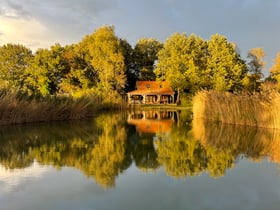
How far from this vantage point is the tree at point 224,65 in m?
46.0

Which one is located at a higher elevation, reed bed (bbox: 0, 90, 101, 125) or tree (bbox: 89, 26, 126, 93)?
tree (bbox: 89, 26, 126, 93)

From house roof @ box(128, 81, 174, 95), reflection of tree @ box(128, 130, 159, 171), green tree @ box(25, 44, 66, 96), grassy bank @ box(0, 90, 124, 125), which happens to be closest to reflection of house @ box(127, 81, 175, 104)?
house roof @ box(128, 81, 174, 95)

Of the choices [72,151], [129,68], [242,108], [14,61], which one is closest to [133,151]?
[72,151]

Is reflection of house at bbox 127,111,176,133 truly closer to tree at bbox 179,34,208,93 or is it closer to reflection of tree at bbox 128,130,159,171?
reflection of tree at bbox 128,130,159,171

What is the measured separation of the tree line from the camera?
45625mm

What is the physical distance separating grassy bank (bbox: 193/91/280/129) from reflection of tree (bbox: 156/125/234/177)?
491 centimetres

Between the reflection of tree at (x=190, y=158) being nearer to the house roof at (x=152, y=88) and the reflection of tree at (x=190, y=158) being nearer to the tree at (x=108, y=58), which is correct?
the tree at (x=108, y=58)

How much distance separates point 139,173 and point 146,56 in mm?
48915

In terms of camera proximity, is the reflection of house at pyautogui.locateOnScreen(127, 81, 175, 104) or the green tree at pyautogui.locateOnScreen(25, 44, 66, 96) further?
the reflection of house at pyautogui.locateOnScreen(127, 81, 175, 104)

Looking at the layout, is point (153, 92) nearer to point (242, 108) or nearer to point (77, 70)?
point (77, 70)

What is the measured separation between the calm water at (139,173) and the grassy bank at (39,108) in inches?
177

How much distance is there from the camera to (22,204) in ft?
18.1

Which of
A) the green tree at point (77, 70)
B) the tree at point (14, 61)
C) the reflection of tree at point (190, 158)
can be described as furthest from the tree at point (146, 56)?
the reflection of tree at point (190, 158)

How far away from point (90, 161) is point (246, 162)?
13.4 ft
